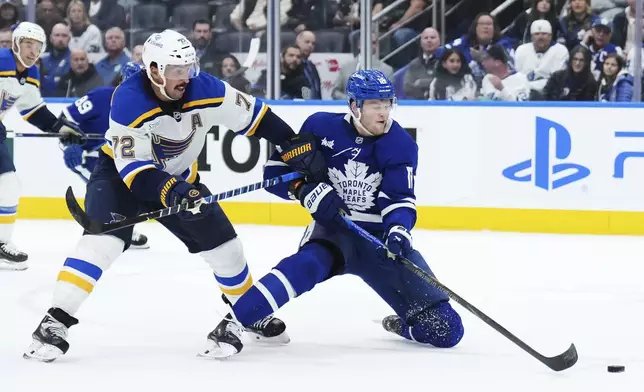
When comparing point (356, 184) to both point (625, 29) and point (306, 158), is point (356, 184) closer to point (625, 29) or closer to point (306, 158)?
point (306, 158)

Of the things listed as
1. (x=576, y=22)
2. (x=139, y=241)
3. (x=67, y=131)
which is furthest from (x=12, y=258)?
(x=576, y=22)

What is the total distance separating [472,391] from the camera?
119 inches

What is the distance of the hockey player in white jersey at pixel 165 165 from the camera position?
132 inches

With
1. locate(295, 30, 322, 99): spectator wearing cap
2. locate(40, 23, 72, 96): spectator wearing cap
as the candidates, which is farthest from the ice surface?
locate(40, 23, 72, 96): spectator wearing cap

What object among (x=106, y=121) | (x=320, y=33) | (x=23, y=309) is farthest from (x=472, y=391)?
(x=320, y=33)

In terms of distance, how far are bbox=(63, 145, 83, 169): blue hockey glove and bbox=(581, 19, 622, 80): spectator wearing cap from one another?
9.54ft

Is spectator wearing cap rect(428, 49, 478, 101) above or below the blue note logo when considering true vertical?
above

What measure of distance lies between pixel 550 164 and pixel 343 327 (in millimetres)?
2949

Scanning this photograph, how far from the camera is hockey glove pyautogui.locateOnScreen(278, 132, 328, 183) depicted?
11.5 feet

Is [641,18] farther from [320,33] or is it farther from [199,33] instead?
[199,33]

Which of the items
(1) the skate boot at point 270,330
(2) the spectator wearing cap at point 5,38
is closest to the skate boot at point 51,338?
(1) the skate boot at point 270,330

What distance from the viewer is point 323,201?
11.4ft

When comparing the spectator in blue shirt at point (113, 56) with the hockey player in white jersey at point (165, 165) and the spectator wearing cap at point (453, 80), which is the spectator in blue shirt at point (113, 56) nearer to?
the spectator wearing cap at point (453, 80)

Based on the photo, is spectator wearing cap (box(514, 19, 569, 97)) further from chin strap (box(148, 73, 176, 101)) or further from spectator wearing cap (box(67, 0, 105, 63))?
chin strap (box(148, 73, 176, 101))
